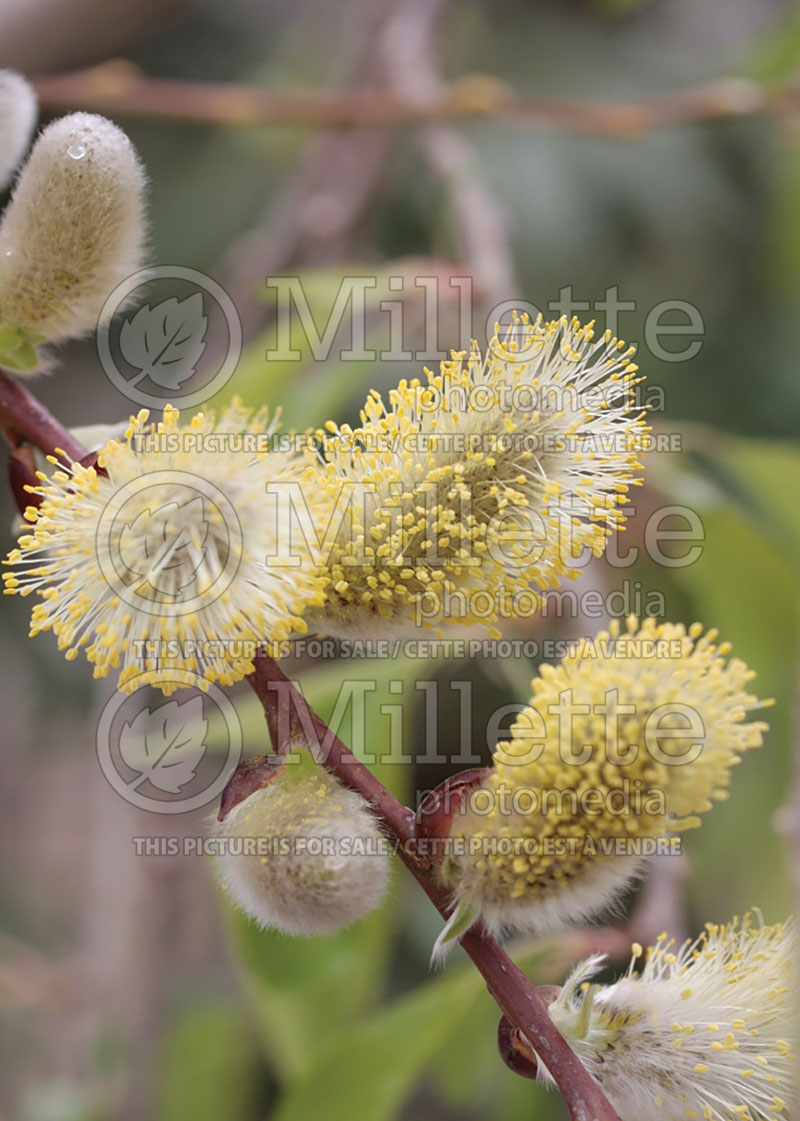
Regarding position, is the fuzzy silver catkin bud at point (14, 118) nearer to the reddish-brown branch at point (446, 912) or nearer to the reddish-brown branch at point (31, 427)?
the reddish-brown branch at point (31, 427)

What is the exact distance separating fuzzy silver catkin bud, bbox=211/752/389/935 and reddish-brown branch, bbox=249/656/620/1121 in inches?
0.5

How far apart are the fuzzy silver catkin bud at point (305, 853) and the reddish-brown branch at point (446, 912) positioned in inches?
0.5

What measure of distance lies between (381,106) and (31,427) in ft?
3.17

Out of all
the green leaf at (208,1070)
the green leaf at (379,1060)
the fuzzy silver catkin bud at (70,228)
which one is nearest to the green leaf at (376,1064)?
the green leaf at (379,1060)

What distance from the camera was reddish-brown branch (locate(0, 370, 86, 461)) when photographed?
0.69 metres

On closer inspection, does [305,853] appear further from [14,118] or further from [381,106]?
[381,106]

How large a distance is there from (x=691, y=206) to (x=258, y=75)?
97 centimetres

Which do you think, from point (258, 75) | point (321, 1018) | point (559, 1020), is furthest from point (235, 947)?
point (258, 75)

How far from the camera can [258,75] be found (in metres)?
2.26

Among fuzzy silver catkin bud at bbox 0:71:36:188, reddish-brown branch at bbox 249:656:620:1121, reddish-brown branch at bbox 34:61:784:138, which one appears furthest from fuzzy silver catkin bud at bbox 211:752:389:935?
reddish-brown branch at bbox 34:61:784:138

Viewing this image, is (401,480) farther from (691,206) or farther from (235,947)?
(691,206)

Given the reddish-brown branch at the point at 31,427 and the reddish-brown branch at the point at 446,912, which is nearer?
the reddish-brown branch at the point at 446,912

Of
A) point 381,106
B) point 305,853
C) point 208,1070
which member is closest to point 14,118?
point 305,853

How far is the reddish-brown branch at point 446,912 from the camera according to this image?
1.87 feet
